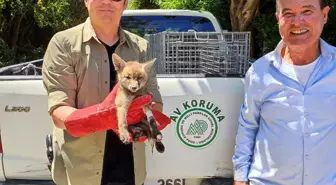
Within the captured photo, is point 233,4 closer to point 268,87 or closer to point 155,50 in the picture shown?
point 155,50

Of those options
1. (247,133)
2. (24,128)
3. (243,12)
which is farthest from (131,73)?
(243,12)

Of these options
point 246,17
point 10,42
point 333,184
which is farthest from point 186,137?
point 10,42

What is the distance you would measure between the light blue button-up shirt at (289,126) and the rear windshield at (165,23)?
3.60 metres

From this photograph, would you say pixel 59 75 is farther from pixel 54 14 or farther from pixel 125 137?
pixel 54 14

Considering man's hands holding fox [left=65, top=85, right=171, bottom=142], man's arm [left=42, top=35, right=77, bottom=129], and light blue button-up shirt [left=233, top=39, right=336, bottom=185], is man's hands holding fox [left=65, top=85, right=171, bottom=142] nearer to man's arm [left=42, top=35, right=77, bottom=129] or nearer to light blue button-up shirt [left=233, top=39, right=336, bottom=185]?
man's arm [left=42, top=35, right=77, bottom=129]

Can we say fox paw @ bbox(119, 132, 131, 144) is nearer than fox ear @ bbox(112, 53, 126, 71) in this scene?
Yes

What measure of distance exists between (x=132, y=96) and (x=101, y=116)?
0.59ft

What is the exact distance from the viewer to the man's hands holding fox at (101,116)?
2270mm

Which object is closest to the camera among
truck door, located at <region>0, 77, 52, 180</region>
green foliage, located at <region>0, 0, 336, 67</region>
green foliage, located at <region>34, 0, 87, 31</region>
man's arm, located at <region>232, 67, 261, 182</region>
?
man's arm, located at <region>232, 67, 261, 182</region>

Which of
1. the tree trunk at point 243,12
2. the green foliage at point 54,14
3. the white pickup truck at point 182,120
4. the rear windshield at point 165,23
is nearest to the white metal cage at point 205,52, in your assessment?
the white pickup truck at point 182,120

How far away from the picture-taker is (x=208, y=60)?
3.43 metres

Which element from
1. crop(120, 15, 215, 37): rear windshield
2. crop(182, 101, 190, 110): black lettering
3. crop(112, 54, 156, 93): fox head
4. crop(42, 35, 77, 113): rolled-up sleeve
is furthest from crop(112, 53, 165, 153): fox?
crop(120, 15, 215, 37): rear windshield

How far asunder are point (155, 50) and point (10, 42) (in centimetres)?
966

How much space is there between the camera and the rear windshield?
6.06m
